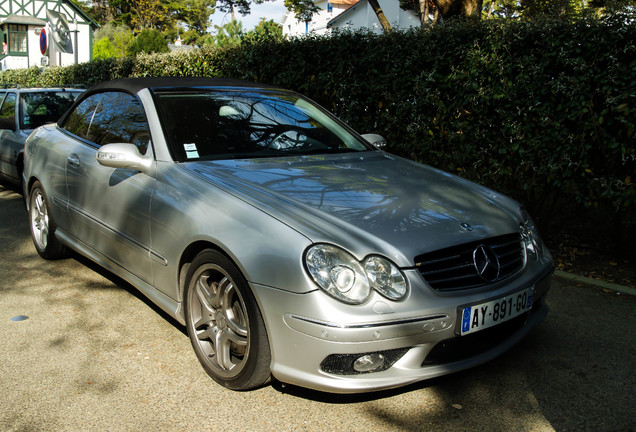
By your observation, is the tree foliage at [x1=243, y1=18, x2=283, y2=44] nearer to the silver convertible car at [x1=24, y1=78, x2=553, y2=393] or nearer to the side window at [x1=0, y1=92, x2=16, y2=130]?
the side window at [x1=0, y1=92, x2=16, y2=130]

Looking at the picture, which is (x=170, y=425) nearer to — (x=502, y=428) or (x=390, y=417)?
(x=390, y=417)

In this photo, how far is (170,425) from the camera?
278 cm

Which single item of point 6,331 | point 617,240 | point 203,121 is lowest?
point 6,331

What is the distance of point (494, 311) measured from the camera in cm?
Answer: 290

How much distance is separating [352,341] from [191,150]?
175 cm

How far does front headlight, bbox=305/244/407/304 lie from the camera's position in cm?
262

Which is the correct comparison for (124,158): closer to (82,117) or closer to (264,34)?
(82,117)

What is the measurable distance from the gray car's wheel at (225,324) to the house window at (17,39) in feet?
167

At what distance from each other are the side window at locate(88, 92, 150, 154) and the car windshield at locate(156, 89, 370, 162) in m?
0.19

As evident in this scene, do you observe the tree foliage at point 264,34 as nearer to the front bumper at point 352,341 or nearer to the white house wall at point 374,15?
the front bumper at point 352,341

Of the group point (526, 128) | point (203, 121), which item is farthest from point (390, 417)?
point (526, 128)

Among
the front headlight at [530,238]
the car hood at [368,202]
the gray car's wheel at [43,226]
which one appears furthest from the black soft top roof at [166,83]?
the front headlight at [530,238]

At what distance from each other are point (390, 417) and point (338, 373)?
15.9 inches

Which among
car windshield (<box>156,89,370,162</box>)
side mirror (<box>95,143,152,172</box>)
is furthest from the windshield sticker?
side mirror (<box>95,143,152,172</box>)
